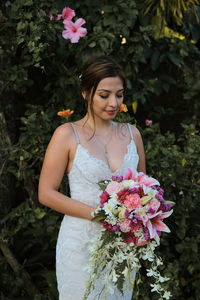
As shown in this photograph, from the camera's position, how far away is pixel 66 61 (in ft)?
15.4

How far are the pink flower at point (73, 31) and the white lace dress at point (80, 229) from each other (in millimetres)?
1296

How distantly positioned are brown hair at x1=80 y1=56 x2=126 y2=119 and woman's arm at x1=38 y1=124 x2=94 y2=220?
0.83ft

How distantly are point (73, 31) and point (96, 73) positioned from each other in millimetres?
1270

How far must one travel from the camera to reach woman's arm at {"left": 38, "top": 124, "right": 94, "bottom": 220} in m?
2.93

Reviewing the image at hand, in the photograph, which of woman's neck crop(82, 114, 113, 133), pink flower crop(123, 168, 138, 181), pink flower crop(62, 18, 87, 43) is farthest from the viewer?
pink flower crop(62, 18, 87, 43)

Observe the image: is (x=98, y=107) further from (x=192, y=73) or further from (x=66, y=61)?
(x=192, y=73)

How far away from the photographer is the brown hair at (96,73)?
2.98 m

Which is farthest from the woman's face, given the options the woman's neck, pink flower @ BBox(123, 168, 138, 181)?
pink flower @ BBox(123, 168, 138, 181)

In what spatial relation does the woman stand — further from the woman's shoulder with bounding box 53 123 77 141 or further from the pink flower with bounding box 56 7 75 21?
the pink flower with bounding box 56 7 75 21

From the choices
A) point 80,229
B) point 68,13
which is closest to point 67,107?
point 68,13

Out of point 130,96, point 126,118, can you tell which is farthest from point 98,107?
point 130,96

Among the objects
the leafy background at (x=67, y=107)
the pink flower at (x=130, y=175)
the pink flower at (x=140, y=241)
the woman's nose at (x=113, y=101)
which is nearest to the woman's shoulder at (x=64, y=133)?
the woman's nose at (x=113, y=101)

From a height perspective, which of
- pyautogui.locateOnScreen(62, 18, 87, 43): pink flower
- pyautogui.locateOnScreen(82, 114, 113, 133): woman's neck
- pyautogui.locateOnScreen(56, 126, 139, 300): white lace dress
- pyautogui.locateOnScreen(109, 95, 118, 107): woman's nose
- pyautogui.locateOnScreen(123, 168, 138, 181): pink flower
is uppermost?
pyautogui.locateOnScreen(62, 18, 87, 43): pink flower

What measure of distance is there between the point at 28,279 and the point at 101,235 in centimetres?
193
